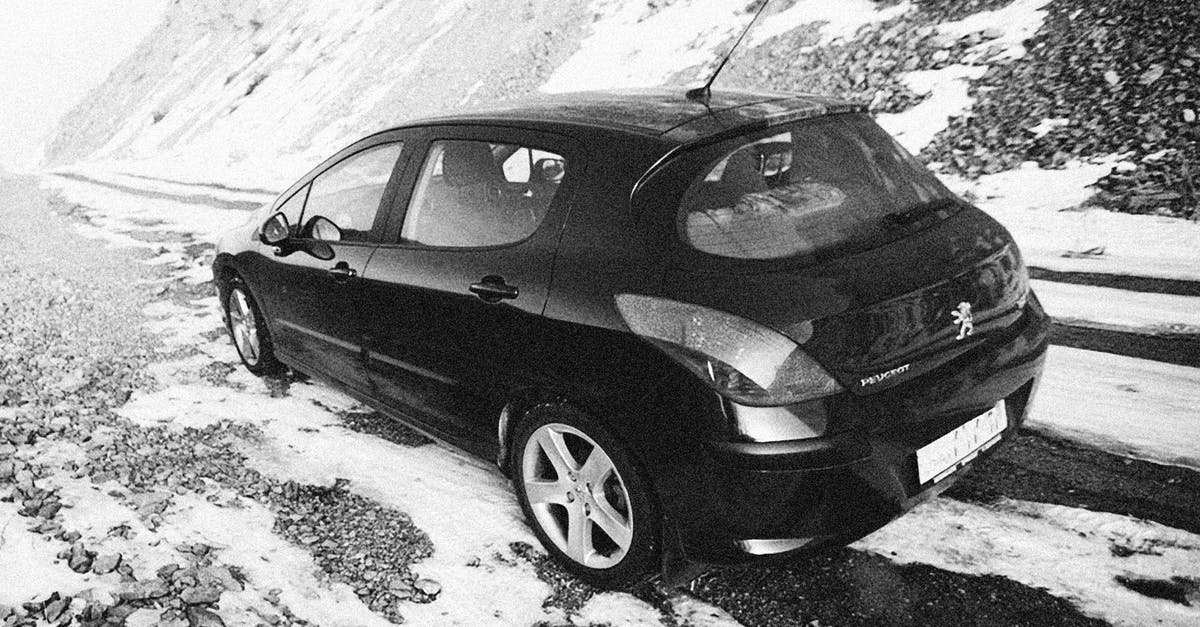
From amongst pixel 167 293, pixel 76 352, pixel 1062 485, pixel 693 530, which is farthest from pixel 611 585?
pixel 167 293

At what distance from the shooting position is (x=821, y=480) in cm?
247

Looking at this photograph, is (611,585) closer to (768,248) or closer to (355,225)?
(768,248)

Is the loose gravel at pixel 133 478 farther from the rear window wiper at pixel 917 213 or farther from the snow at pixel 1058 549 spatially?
the rear window wiper at pixel 917 213

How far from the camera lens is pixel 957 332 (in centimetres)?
267

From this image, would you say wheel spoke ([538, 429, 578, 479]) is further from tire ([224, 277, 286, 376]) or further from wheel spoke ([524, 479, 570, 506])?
tire ([224, 277, 286, 376])

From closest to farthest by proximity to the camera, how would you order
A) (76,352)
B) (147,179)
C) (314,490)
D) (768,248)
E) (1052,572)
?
(768,248), (1052,572), (314,490), (76,352), (147,179)

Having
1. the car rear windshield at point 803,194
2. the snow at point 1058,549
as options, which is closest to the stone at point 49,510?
the car rear windshield at point 803,194

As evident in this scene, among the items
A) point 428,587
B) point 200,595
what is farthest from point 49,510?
point 428,587

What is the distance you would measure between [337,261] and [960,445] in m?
2.84

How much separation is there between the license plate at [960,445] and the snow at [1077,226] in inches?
138

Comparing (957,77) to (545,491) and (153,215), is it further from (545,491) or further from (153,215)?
(153,215)

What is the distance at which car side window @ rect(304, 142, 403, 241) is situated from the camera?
396 centimetres

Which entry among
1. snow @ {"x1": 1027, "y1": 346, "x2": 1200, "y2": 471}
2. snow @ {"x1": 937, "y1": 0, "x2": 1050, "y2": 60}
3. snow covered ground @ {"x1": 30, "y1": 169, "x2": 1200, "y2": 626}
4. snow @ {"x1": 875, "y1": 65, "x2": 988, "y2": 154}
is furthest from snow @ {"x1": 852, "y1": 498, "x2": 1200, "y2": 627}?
snow @ {"x1": 937, "y1": 0, "x2": 1050, "y2": 60}

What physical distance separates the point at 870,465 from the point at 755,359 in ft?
1.57
